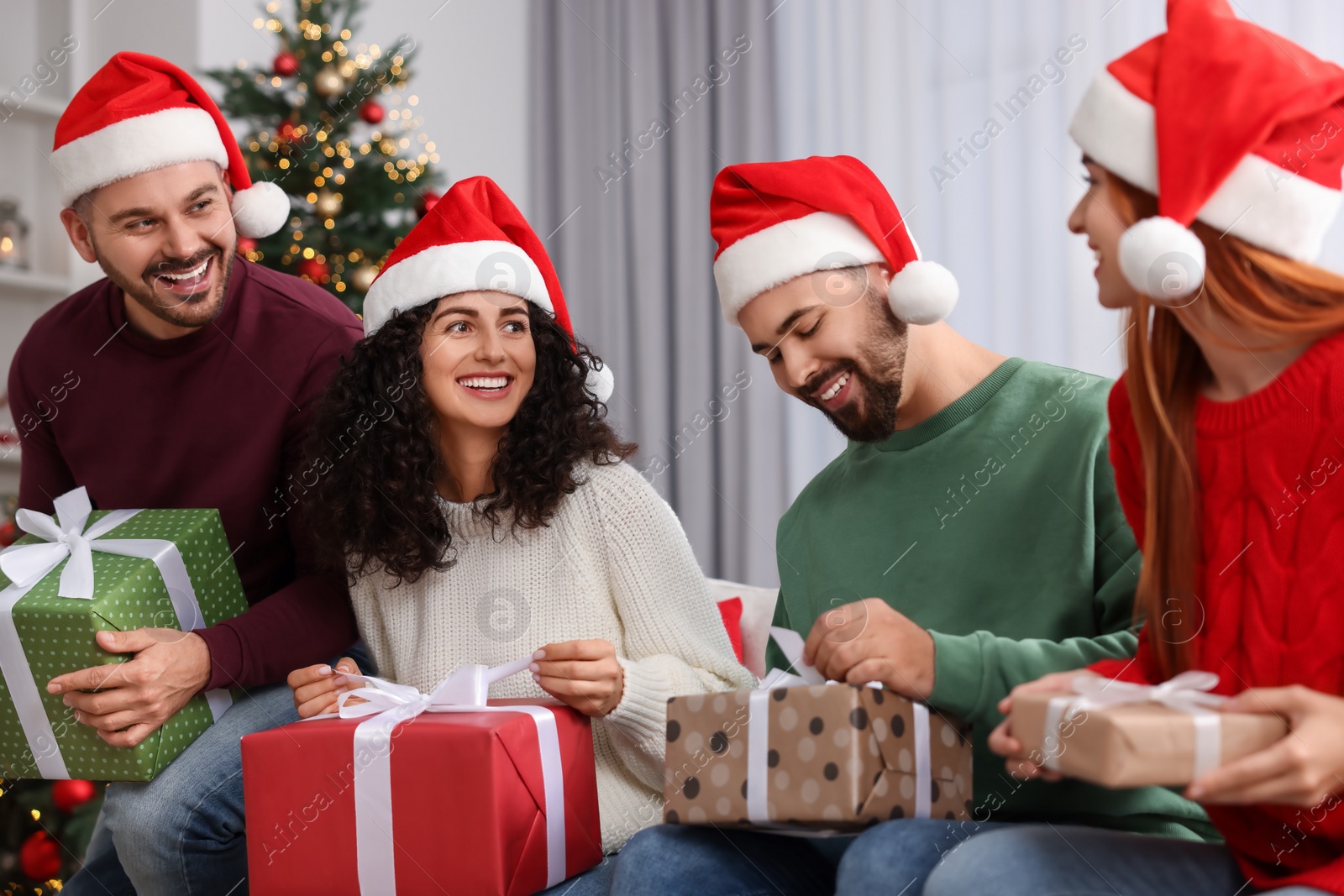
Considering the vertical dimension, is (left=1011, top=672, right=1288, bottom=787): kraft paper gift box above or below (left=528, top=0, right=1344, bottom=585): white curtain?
below

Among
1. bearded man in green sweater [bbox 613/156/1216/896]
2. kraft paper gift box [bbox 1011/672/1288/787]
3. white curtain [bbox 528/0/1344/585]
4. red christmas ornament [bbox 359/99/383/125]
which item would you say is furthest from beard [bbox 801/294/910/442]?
red christmas ornament [bbox 359/99/383/125]

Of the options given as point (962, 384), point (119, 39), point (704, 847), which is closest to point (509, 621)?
point (704, 847)

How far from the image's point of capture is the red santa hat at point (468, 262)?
1.77 meters

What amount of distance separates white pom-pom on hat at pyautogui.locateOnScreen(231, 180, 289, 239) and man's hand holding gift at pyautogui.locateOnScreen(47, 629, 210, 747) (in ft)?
2.50

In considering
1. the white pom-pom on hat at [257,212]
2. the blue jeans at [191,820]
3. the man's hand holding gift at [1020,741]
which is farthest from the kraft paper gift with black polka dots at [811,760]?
the white pom-pom on hat at [257,212]

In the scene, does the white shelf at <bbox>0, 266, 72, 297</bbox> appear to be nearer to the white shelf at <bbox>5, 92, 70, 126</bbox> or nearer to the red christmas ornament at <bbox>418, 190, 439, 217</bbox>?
the white shelf at <bbox>5, 92, 70, 126</bbox>

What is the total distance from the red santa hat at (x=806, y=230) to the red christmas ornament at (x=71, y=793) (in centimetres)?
186

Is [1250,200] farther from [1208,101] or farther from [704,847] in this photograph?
[704,847]

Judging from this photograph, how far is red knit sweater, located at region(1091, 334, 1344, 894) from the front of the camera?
0.94 metres

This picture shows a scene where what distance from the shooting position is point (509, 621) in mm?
1690

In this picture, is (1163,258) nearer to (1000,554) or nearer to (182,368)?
(1000,554)

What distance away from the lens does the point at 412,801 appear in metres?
1.28

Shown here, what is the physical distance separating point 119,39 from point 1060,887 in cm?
374

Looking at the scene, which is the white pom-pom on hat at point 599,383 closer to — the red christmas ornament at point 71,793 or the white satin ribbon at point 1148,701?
the white satin ribbon at point 1148,701
